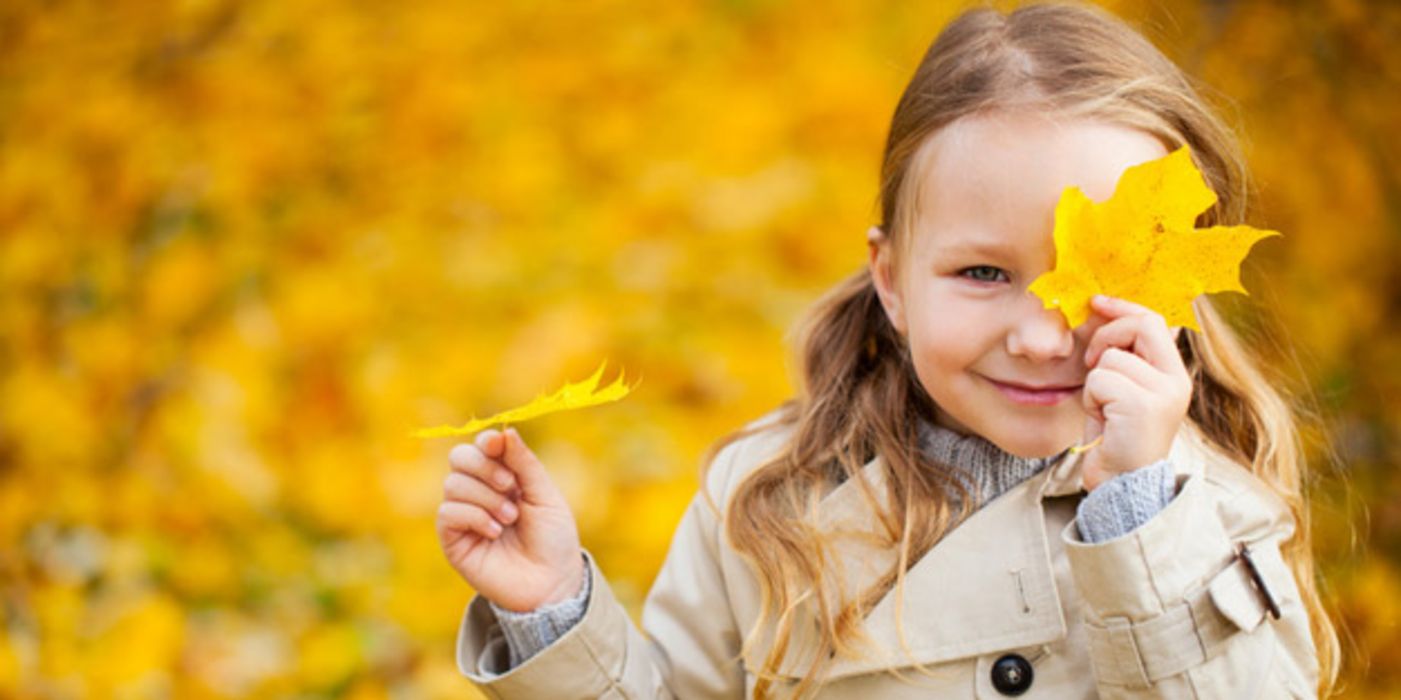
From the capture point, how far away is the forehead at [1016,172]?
1.54m

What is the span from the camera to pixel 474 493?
1.71 metres

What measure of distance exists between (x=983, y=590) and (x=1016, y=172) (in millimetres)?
477

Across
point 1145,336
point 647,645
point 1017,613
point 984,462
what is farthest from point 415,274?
point 1145,336

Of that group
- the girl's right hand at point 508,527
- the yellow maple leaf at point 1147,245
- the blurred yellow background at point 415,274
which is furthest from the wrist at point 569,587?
the blurred yellow background at point 415,274

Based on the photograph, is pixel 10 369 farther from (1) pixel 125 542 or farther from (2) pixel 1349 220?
(2) pixel 1349 220

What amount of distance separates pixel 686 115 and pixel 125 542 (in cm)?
186

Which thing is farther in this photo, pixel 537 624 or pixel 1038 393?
pixel 537 624

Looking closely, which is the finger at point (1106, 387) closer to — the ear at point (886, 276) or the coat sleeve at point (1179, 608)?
the coat sleeve at point (1179, 608)

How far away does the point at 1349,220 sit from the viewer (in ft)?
12.5

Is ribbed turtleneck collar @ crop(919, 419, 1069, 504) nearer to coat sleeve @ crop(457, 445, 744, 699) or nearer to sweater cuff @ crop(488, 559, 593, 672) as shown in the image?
coat sleeve @ crop(457, 445, 744, 699)

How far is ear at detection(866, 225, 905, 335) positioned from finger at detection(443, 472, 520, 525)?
1.67 ft

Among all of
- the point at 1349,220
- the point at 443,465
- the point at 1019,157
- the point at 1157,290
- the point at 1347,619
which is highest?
the point at 443,465

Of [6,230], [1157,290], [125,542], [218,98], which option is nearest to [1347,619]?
[1157,290]

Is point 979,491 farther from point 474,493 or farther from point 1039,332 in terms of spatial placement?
point 474,493
